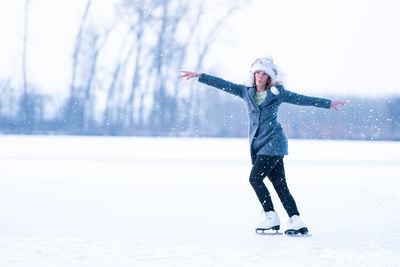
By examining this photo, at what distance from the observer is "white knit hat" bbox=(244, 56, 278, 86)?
4.61m

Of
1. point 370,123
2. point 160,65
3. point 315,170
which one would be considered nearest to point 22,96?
point 160,65

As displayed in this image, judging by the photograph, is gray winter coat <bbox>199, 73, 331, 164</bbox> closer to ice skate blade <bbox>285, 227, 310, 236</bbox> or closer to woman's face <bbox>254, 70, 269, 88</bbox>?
woman's face <bbox>254, 70, 269, 88</bbox>

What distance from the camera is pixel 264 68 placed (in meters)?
4.60

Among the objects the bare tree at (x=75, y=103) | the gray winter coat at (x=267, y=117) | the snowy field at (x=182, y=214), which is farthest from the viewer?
the bare tree at (x=75, y=103)

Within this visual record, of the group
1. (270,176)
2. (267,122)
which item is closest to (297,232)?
(270,176)

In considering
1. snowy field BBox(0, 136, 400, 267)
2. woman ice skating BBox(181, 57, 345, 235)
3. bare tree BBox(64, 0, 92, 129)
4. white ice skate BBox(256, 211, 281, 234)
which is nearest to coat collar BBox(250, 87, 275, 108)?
woman ice skating BBox(181, 57, 345, 235)

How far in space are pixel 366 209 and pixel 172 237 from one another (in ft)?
7.34

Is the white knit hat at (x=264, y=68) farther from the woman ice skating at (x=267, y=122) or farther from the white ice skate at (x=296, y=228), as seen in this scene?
the white ice skate at (x=296, y=228)

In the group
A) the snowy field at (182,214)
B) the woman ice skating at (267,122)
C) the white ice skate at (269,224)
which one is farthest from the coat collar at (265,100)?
the snowy field at (182,214)

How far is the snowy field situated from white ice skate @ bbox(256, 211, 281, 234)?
0.07m

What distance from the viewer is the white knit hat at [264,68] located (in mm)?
4613

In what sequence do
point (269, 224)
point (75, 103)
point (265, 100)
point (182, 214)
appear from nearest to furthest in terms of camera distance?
1. point (265, 100)
2. point (269, 224)
3. point (182, 214)
4. point (75, 103)

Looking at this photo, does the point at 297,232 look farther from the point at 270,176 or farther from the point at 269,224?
the point at 270,176

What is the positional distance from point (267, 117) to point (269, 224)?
29.4 inches
